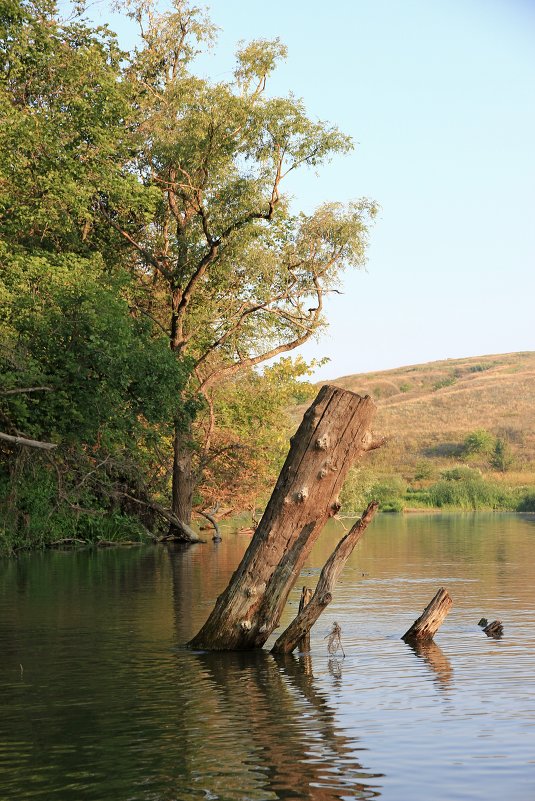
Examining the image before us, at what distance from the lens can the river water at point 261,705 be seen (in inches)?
334

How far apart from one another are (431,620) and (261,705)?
4917mm

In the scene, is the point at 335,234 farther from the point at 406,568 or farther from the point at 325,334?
the point at 406,568

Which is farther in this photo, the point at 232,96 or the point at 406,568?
the point at 232,96

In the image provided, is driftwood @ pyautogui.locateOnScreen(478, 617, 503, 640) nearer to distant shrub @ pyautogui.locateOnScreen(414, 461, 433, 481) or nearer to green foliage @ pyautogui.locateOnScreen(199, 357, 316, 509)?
green foliage @ pyautogui.locateOnScreen(199, 357, 316, 509)

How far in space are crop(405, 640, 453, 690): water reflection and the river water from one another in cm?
3

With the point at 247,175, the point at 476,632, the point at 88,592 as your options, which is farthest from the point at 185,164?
the point at 476,632

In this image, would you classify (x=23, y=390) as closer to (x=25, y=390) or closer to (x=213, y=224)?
(x=25, y=390)

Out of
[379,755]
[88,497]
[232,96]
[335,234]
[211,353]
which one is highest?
[232,96]

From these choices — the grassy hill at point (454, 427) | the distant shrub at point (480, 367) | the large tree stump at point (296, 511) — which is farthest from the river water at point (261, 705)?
the distant shrub at point (480, 367)

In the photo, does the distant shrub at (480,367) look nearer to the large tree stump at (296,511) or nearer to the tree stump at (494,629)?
the tree stump at (494,629)

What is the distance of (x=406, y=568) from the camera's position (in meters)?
29.1

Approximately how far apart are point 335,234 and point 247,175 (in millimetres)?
4867

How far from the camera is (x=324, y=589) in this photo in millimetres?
14383

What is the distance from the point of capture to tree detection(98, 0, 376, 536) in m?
39.1
